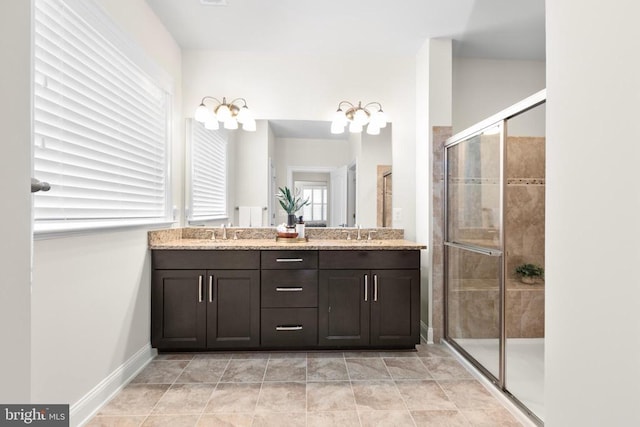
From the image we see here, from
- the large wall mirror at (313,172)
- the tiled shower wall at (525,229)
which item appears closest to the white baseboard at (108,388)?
the large wall mirror at (313,172)

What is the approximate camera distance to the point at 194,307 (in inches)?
97.9

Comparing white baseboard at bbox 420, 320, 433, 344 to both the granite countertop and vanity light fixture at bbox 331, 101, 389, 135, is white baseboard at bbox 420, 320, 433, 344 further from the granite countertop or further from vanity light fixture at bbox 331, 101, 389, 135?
vanity light fixture at bbox 331, 101, 389, 135

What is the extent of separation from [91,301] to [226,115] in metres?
1.81

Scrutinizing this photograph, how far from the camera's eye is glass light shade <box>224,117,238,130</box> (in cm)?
298

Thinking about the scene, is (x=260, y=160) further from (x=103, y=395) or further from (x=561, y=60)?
(x=561, y=60)

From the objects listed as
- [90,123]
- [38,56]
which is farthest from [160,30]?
[38,56]

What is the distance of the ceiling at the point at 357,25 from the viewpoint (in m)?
2.33

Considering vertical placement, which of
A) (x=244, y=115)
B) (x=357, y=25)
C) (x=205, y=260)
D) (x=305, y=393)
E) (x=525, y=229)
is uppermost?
(x=357, y=25)

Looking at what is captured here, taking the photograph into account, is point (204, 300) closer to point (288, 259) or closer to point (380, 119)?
point (288, 259)

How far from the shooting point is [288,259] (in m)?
2.53

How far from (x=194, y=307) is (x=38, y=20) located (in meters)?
1.87

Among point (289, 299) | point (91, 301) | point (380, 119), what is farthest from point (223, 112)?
point (91, 301)

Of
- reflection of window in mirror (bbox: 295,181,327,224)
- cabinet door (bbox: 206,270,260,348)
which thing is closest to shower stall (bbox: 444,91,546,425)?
reflection of window in mirror (bbox: 295,181,327,224)

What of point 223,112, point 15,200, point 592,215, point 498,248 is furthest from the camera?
point 223,112
